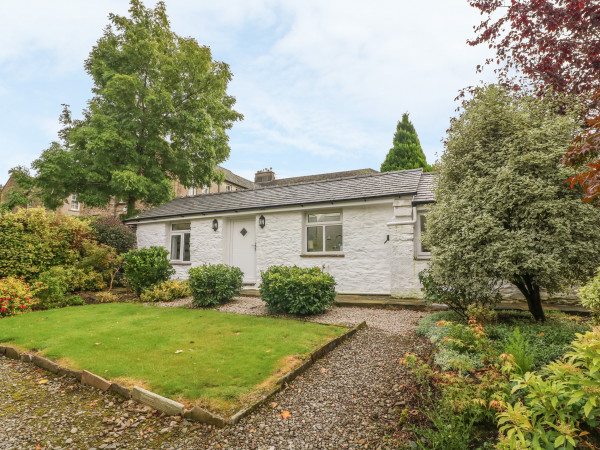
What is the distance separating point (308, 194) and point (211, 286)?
16.7ft

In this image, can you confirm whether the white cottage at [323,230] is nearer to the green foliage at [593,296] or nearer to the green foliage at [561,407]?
the green foliage at [593,296]

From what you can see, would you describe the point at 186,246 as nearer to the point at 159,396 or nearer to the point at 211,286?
the point at 211,286

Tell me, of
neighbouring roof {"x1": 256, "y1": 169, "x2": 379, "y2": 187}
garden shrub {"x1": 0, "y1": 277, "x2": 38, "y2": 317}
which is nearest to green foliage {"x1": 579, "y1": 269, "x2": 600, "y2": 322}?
garden shrub {"x1": 0, "y1": 277, "x2": 38, "y2": 317}

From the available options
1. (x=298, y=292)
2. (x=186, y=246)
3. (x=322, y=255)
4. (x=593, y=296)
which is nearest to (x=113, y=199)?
(x=186, y=246)

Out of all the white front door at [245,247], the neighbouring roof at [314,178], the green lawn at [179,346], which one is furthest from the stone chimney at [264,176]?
the green lawn at [179,346]

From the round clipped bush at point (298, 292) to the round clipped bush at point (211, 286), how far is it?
1695 millimetres

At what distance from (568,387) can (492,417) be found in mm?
756

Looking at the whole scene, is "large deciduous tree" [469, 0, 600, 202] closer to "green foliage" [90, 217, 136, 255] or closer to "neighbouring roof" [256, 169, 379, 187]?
"green foliage" [90, 217, 136, 255]

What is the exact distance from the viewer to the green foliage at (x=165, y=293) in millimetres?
10023

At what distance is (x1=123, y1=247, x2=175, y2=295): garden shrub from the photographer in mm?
10445

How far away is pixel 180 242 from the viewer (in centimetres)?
1466

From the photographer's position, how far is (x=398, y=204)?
970 cm

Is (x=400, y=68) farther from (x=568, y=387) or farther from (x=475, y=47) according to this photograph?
(x=568, y=387)

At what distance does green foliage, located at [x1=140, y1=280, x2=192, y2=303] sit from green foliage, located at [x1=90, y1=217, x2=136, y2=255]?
199 inches
